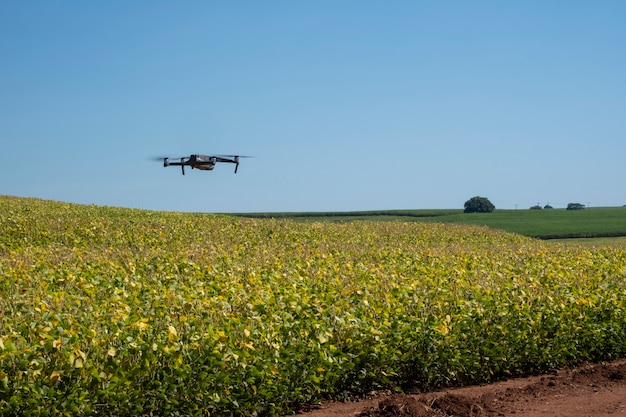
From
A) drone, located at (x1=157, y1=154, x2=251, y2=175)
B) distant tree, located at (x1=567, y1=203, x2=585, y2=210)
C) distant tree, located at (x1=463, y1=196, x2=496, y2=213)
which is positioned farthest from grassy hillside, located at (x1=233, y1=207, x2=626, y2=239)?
drone, located at (x1=157, y1=154, x2=251, y2=175)

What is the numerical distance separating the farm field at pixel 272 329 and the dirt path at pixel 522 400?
0.40 meters

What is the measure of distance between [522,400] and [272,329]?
4133 millimetres

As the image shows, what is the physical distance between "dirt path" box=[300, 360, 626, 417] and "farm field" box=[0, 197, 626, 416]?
40 centimetres

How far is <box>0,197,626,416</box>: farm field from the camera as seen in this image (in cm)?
844

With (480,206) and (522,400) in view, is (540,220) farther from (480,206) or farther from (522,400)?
(522,400)

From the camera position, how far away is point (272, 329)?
9883 mm

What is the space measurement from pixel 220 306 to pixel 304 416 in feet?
7.41

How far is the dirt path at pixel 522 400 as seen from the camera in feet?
31.7

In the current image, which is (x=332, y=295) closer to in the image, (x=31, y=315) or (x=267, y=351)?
(x=267, y=351)

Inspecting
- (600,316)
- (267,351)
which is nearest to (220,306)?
(267,351)

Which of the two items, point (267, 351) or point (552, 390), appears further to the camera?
point (552, 390)

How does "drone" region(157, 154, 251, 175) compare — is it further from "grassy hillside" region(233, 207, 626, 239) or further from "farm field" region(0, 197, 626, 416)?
"grassy hillside" region(233, 207, 626, 239)

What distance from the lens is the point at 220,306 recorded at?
1099 centimetres

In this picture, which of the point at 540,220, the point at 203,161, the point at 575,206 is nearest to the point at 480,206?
the point at 575,206
